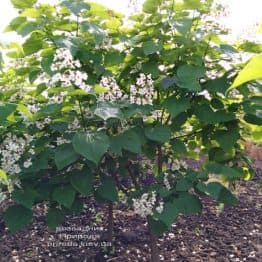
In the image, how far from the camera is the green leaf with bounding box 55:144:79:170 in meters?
1.96

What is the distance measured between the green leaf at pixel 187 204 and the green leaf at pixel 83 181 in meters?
0.42

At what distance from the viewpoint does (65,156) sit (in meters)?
2.00

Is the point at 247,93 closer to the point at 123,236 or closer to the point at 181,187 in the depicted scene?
the point at 181,187

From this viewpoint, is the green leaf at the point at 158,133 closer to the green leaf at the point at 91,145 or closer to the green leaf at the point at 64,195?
the green leaf at the point at 91,145

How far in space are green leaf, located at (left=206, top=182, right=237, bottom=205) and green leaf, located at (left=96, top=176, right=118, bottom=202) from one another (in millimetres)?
521

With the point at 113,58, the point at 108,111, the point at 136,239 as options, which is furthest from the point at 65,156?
the point at 136,239

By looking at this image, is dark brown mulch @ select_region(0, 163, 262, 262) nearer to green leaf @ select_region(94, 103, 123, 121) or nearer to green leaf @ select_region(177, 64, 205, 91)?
green leaf @ select_region(177, 64, 205, 91)

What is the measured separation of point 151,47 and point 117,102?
0.98 feet

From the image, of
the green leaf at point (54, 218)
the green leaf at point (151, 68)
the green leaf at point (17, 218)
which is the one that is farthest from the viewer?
the green leaf at point (54, 218)

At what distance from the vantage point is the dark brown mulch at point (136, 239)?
3.34m

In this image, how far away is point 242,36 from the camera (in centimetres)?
236

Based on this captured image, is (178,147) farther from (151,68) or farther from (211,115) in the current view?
(151,68)

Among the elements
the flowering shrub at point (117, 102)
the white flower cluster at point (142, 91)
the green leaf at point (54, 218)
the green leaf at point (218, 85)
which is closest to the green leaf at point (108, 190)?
the flowering shrub at point (117, 102)

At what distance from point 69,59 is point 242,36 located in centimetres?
95
